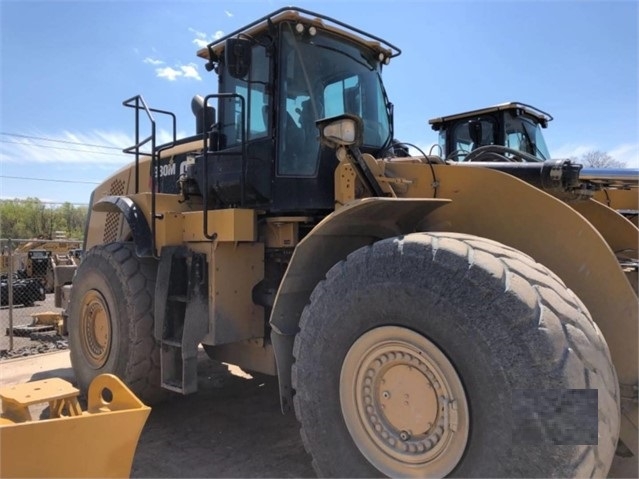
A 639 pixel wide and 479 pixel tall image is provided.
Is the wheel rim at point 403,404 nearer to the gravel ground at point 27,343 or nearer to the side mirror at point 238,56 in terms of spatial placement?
the side mirror at point 238,56

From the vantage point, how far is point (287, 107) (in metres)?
3.90

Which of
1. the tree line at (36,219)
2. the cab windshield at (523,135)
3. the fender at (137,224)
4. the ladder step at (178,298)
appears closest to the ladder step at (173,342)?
the ladder step at (178,298)

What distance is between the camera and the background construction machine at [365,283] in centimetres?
211

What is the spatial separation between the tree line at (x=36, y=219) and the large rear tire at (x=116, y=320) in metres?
39.4

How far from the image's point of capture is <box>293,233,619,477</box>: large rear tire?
6.64 ft

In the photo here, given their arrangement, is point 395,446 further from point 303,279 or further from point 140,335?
point 140,335

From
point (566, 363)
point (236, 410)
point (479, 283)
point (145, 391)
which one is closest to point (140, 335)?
point (145, 391)

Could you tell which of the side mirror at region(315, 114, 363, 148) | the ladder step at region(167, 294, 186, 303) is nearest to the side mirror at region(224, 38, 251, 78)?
the side mirror at region(315, 114, 363, 148)

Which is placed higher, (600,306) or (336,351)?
(600,306)

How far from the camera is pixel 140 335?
14.3 feet

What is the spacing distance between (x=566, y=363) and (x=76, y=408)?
8.81 ft

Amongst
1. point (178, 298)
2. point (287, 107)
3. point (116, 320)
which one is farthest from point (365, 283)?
point (116, 320)

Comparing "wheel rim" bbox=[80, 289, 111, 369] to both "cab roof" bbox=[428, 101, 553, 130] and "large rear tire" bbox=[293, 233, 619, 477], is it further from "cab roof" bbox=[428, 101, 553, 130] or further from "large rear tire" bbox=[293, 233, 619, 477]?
"cab roof" bbox=[428, 101, 553, 130]

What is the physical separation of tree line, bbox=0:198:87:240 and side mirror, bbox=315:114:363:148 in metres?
42.1
